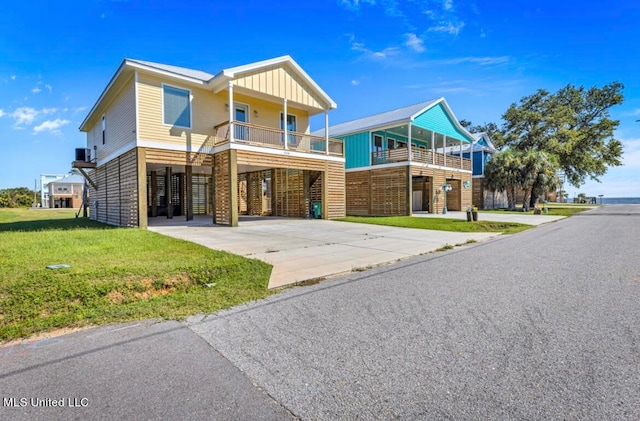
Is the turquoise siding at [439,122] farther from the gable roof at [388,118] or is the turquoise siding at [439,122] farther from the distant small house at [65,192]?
the distant small house at [65,192]

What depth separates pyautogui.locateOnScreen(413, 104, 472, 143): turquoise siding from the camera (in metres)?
22.3

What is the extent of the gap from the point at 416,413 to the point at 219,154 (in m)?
14.1

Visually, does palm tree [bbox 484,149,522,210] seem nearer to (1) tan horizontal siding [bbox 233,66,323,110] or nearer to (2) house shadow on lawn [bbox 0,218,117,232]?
(1) tan horizontal siding [bbox 233,66,323,110]

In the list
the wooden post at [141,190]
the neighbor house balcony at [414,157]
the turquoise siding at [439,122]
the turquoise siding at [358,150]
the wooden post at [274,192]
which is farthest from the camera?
the turquoise siding at [358,150]

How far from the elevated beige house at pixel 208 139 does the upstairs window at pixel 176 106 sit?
42 millimetres

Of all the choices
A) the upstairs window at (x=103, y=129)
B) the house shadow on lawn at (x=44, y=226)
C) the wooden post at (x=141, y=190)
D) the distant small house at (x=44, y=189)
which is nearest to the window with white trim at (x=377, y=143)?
the wooden post at (x=141, y=190)

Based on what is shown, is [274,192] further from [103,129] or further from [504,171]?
[504,171]

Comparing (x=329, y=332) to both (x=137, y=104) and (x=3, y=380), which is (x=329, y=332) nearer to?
(x=3, y=380)

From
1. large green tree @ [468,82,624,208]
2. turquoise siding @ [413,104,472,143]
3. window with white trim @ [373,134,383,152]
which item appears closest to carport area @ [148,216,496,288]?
turquoise siding @ [413,104,472,143]

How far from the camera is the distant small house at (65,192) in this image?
5222 centimetres

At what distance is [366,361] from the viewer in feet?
8.79

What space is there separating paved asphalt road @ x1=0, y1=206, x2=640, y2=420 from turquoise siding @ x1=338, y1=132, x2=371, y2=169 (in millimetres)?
19391
